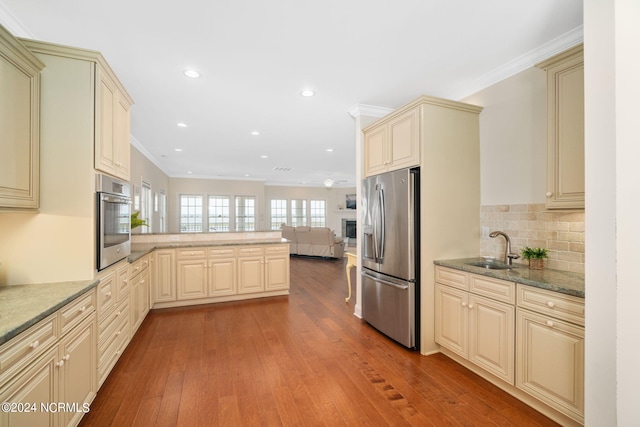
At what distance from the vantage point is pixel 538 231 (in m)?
2.36

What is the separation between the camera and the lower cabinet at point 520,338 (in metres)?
1.66

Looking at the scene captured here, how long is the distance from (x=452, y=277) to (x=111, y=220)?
2916 millimetres

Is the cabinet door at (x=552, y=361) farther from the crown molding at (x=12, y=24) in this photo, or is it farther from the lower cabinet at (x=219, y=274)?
the crown molding at (x=12, y=24)

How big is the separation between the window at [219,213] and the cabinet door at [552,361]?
9546mm

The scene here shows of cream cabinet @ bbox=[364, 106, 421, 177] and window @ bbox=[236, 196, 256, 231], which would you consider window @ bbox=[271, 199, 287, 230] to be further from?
cream cabinet @ bbox=[364, 106, 421, 177]

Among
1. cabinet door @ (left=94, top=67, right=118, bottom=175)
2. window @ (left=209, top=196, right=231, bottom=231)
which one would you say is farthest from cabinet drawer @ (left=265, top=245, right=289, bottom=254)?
window @ (left=209, top=196, right=231, bottom=231)

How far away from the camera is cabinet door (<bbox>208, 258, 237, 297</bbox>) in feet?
13.6

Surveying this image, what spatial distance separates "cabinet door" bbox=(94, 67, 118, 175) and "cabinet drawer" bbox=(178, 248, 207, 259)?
1997 millimetres

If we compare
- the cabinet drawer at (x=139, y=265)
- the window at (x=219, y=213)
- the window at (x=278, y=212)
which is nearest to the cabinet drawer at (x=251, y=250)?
the cabinet drawer at (x=139, y=265)

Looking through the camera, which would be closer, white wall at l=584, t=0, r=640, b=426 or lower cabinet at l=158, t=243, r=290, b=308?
white wall at l=584, t=0, r=640, b=426

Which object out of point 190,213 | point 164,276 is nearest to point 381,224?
point 164,276

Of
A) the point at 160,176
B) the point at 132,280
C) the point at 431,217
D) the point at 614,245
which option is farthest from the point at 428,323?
the point at 160,176

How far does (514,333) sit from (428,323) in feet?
2.62

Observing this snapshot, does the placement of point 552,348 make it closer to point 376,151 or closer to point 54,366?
point 376,151
